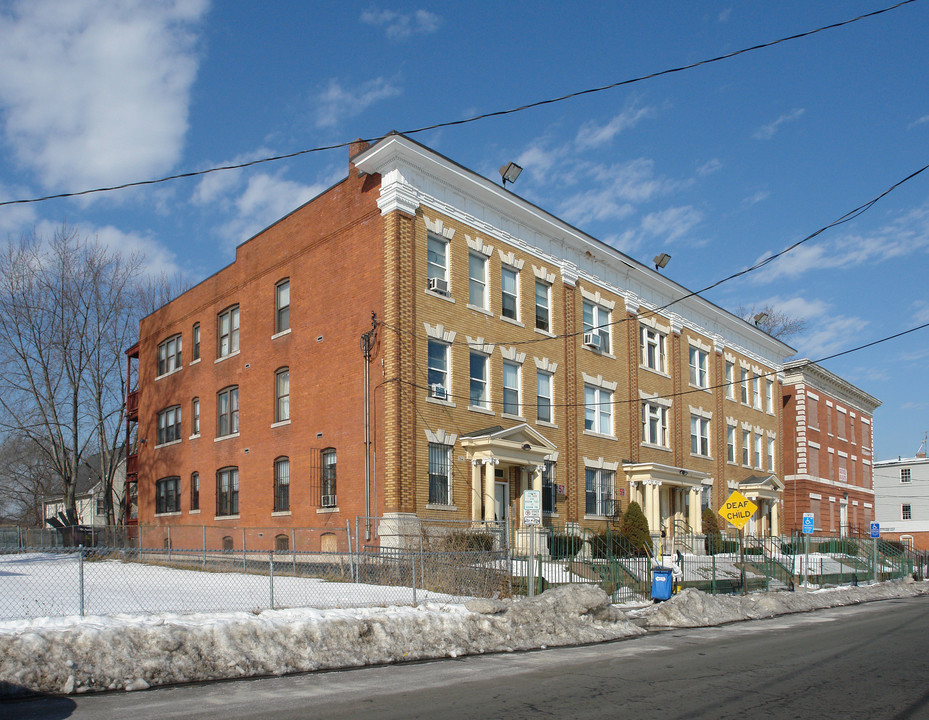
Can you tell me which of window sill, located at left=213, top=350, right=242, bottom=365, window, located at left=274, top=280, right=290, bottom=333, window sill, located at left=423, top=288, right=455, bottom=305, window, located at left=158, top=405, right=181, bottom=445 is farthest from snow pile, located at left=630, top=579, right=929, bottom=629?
window, located at left=158, top=405, right=181, bottom=445

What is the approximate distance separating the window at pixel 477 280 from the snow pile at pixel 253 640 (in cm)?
1336

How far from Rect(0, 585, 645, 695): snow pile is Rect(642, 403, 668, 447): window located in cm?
2034

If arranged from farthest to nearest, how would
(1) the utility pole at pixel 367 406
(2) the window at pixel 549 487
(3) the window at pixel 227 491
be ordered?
1. (3) the window at pixel 227 491
2. (2) the window at pixel 549 487
3. (1) the utility pole at pixel 367 406

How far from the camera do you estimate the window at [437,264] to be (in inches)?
1019

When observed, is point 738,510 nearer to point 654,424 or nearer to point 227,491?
point 654,424

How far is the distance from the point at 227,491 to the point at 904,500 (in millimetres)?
71204

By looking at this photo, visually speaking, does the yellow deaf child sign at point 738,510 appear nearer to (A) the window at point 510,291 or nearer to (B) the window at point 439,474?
(B) the window at point 439,474

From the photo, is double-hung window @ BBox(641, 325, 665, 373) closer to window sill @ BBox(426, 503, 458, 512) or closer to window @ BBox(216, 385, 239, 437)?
window sill @ BBox(426, 503, 458, 512)

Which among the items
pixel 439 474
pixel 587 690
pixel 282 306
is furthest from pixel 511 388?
pixel 587 690

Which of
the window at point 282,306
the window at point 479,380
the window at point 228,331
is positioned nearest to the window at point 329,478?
the window at point 479,380

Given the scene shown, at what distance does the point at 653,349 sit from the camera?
37344 millimetres

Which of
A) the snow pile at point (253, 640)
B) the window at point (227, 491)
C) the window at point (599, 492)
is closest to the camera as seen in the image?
the snow pile at point (253, 640)

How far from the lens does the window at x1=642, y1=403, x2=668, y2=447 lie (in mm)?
35625

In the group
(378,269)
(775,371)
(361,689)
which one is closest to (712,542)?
(775,371)
